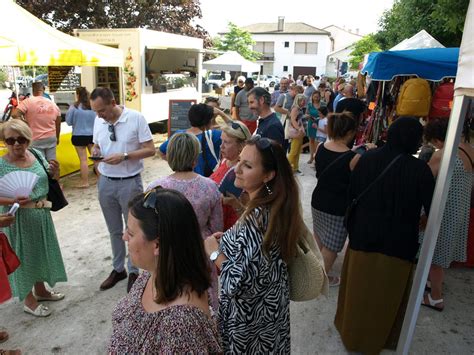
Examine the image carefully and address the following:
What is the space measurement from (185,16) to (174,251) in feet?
66.7

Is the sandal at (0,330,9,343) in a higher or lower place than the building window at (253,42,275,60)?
lower

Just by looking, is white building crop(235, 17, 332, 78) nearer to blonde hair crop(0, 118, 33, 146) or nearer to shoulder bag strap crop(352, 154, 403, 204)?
blonde hair crop(0, 118, 33, 146)

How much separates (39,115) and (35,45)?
140cm

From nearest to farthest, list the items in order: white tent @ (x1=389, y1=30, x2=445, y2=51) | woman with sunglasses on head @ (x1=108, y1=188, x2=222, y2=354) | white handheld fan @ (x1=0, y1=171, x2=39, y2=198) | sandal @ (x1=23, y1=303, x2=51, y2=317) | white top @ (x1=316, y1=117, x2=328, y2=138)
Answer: woman with sunglasses on head @ (x1=108, y1=188, x2=222, y2=354)
white handheld fan @ (x1=0, y1=171, x2=39, y2=198)
sandal @ (x1=23, y1=303, x2=51, y2=317)
white tent @ (x1=389, y1=30, x2=445, y2=51)
white top @ (x1=316, y1=117, x2=328, y2=138)

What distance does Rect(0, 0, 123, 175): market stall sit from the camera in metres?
4.61

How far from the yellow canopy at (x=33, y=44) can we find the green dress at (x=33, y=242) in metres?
2.15

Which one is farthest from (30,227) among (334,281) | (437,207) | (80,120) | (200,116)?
(80,120)

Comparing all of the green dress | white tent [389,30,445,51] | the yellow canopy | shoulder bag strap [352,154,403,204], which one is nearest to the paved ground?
the green dress

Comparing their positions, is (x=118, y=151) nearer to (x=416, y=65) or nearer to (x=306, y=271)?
(x=306, y=271)

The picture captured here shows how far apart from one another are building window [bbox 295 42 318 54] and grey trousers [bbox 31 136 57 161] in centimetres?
5893

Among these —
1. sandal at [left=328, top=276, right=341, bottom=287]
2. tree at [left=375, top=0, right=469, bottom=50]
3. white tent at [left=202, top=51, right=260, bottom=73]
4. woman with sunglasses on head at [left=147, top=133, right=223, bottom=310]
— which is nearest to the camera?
woman with sunglasses on head at [left=147, top=133, right=223, bottom=310]

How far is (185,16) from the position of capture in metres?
19.6

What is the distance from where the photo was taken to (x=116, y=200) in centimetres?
365

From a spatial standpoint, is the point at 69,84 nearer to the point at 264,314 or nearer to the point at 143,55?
the point at 143,55
